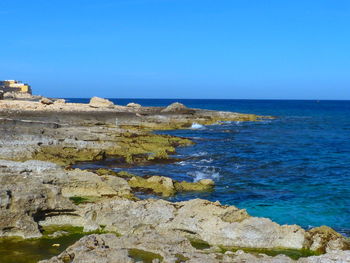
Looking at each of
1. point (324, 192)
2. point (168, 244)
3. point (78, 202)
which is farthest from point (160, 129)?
point (168, 244)

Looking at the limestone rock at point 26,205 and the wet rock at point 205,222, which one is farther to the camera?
the limestone rock at point 26,205

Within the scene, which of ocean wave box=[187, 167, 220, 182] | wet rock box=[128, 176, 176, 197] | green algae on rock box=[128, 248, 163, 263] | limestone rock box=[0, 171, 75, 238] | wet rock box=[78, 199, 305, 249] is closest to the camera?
green algae on rock box=[128, 248, 163, 263]

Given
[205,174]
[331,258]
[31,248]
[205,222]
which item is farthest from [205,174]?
[331,258]

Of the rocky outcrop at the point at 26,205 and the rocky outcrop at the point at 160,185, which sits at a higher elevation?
the rocky outcrop at the point at 26,205

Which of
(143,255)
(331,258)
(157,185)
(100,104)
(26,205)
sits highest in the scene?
(100,104)

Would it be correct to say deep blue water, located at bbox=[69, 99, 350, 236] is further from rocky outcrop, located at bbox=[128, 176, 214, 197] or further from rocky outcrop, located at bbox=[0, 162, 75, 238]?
rocky outcrop, located at bbox=[0, 162, 75, 238]

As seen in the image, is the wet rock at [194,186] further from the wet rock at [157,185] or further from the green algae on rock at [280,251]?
the green algae on rock at [280,251]

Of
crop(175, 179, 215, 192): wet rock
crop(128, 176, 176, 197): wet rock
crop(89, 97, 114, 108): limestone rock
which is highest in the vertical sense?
crop(89, 97, 114, 108): limestone rock

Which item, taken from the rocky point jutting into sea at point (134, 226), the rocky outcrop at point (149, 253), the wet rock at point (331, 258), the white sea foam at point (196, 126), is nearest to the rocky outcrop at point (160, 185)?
the rocky point jutting into sea at point (134, 226)

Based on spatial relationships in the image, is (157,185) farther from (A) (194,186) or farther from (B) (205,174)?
(B) (205,174)

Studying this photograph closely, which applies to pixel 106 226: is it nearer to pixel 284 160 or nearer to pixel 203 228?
pixel 203 228

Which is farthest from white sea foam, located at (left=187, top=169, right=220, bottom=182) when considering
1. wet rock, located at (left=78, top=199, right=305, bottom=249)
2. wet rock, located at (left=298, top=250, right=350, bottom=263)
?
wet rock, located at (left=298, top=250, right=350, bottom=263)

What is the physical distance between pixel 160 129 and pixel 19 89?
360 feet

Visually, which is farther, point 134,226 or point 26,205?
point 26,205
